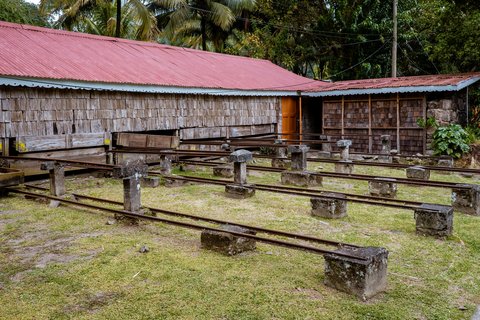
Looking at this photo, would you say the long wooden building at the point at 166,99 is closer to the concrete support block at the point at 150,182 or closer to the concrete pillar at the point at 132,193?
the concrete support block at the point at 150,182

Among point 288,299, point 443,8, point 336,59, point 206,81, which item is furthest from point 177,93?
point 336,59

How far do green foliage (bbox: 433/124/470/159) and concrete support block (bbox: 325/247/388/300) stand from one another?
42.4 feet

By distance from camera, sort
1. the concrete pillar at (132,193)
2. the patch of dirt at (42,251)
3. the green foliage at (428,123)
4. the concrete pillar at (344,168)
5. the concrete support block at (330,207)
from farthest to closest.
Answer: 1. the green foliage at (428,123)
2. the concrete pillar at (344,168)
3. the concrete support block at (330,207)
4. the concrete pillar at (132,193)
5. the patch of dirt at (42,251)

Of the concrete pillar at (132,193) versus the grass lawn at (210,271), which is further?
the concrete pillar at (132,193)

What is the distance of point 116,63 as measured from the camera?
15617 mm

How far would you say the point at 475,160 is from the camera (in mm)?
16125

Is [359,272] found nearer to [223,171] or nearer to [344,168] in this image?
[223,171]

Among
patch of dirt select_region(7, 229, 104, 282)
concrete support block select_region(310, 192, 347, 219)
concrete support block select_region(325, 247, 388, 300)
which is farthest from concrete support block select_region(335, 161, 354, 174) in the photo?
patch of dirt select_region(7, 229, 104, 282)

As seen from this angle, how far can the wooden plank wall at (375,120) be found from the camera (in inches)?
706

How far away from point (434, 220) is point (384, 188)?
3374 mm

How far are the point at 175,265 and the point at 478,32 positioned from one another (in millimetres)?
18815

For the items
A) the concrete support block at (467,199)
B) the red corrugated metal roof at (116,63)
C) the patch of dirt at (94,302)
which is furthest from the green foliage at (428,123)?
the patch of dirt at (94,302)

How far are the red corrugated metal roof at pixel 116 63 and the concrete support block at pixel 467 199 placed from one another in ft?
32.6

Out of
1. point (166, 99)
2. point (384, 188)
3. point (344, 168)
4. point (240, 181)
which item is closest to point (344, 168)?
point (344, 168)
